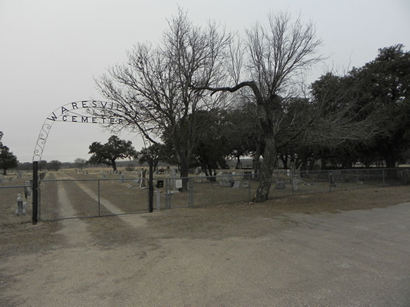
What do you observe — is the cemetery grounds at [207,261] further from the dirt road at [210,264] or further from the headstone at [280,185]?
the headstone at [280,185]

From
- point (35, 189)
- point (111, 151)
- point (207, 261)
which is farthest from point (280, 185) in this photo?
point (111, 151)

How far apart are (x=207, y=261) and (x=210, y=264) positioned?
0.19m

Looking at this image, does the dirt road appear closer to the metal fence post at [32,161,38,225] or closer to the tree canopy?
the metal fence post at [32,161,38,225]

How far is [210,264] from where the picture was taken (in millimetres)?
5023

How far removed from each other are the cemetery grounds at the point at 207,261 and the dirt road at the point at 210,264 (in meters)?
0.02

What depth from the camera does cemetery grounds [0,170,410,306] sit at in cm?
377

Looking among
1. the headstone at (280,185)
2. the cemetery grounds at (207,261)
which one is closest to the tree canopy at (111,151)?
the headstone at (280,185)

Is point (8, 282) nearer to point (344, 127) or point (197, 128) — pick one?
point (344, 127)

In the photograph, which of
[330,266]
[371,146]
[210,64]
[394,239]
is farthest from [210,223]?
[371,146]

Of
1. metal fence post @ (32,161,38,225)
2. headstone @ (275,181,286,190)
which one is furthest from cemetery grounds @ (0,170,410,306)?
headstone @ (275,181,286,190)

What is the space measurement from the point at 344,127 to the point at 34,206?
44.1 feet

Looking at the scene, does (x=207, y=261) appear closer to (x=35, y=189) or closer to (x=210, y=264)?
(x=210, y=264)

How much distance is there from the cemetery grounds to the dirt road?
0.06 ft

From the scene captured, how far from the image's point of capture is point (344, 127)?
42.4 ft
